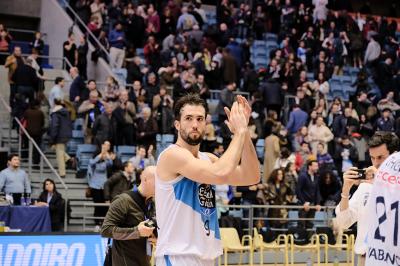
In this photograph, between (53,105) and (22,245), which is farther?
(53,105)

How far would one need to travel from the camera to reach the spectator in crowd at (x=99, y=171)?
1620cm

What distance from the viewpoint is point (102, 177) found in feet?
53.6

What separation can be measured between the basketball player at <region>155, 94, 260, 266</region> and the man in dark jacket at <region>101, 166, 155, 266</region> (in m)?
1.64

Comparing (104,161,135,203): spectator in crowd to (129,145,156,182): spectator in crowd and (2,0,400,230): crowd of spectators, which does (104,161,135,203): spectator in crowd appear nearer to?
(2,0,400,230): crowd of spectators

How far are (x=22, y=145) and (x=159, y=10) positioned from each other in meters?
8.17

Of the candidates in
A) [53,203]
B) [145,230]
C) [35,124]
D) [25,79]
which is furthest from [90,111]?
[145,230]

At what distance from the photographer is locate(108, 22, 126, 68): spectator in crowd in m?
21.7

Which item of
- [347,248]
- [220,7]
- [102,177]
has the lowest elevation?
[347,248]

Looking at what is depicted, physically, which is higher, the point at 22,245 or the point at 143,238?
the point at 143,238

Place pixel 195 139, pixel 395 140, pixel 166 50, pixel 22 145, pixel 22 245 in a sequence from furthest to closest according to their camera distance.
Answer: pixel 166 50 → pixel 22 145 → pixel 22 245 → pixel 395 140 → pixel 195 139

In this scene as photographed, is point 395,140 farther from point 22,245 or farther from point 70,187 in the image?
point 70,187

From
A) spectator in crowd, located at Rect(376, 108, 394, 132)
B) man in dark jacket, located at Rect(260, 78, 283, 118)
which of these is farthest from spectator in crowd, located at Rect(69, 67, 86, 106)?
spectator in crowd, located at Rect(376, 108, 394, 132)

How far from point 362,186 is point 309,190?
9.35 m

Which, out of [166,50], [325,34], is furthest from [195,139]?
[325,34]
